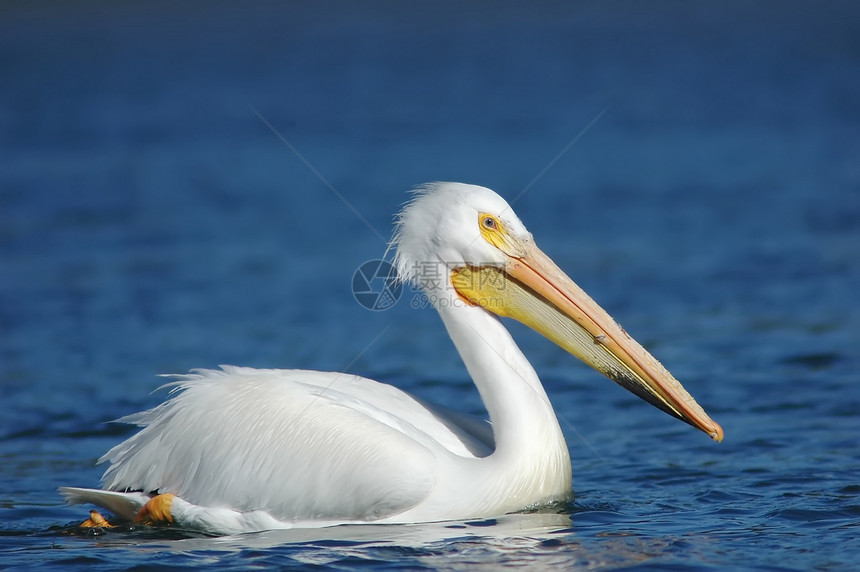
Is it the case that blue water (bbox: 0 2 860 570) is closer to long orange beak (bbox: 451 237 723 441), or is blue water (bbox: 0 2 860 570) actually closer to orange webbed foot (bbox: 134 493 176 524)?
orange webbed foot (bbox: 134 493 176 524)

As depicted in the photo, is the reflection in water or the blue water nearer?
the reflection in water

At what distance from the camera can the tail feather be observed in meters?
4.89

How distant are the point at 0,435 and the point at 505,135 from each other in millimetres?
11059

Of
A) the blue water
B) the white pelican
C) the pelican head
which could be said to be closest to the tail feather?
the white pelican

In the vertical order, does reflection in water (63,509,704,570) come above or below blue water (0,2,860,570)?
below

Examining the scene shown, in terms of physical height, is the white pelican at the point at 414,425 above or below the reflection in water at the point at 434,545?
above

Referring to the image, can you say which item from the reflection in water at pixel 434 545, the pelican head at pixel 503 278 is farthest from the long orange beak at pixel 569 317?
the reflection in water at pixel 434 545

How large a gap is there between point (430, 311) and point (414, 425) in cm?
446

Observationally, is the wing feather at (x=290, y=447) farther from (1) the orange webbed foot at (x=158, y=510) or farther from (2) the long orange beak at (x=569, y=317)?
(2) the long orange beak at (x=569, y=317)

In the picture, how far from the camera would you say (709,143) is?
1498 centimetres

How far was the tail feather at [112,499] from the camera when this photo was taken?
4895mm

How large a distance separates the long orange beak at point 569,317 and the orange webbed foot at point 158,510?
1.58 metres

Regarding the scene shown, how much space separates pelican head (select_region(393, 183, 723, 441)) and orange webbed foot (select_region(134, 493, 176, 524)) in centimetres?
143

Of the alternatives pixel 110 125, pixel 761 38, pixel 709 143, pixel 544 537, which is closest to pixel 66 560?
pixel 544 537
